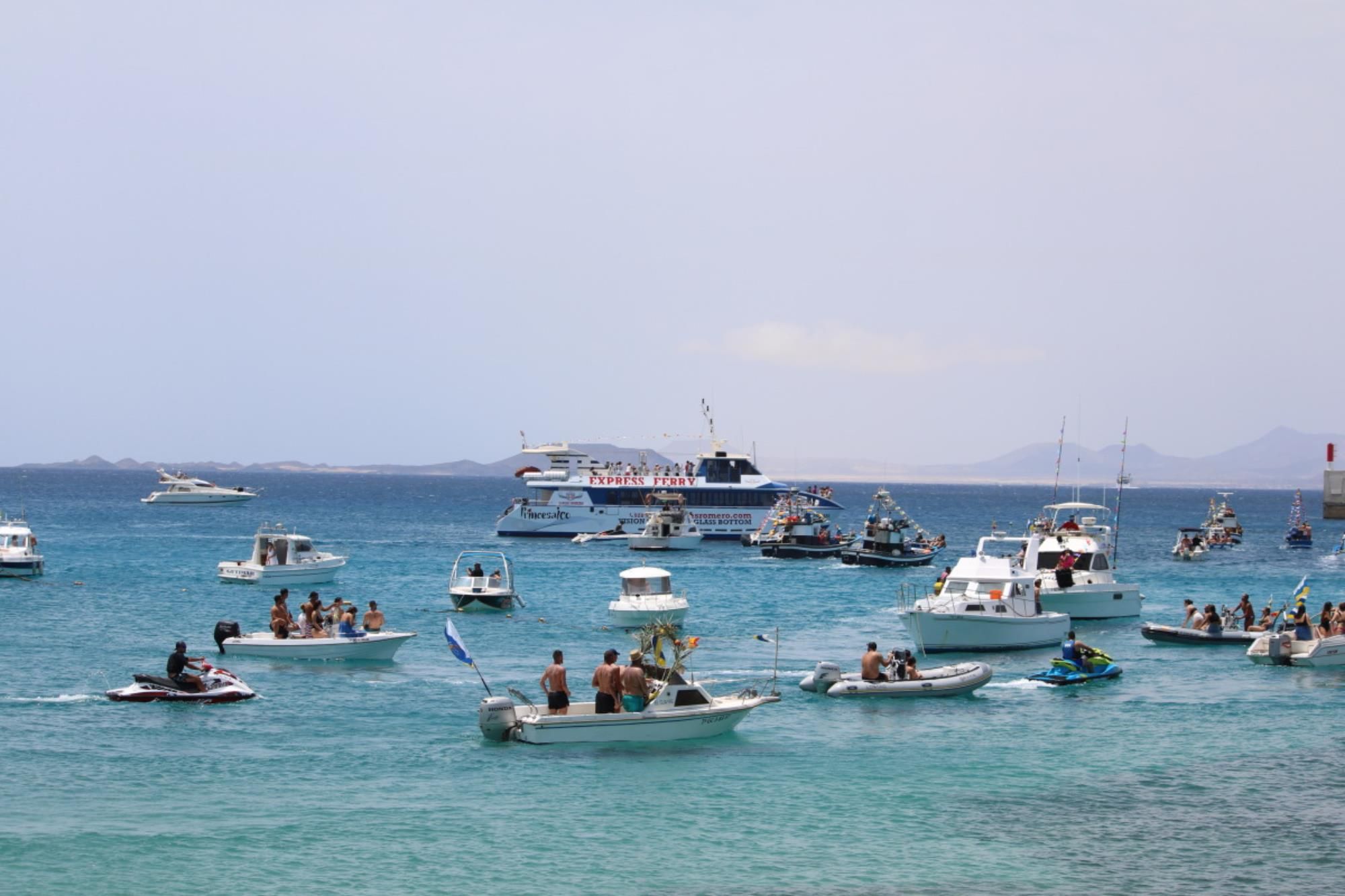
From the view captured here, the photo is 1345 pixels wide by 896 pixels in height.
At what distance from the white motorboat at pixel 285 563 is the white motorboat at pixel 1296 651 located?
1716 inches

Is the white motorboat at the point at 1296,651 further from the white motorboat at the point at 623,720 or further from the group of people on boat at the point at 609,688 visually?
the group of people on boat at the point at 609,688

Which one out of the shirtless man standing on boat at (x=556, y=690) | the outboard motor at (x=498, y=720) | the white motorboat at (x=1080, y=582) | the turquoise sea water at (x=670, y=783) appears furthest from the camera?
the white motorboat at (x=1080, y=582)

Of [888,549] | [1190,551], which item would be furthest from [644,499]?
[1190,551]

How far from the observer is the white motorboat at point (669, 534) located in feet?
360

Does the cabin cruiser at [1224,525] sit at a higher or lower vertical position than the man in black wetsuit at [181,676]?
higher

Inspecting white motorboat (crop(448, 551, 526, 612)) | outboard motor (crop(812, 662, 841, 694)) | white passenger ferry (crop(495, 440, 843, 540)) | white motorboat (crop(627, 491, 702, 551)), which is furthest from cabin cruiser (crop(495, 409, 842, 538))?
outboard motor (crop(812, 662, 841, 694))

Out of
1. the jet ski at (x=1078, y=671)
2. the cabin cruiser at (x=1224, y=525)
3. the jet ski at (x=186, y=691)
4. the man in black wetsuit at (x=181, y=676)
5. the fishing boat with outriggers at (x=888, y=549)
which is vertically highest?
the cabin cruiser at (x=1224, y=525)

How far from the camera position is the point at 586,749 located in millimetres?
31125

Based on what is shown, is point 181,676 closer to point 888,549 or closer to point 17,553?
point 17,553

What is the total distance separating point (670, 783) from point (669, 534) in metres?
82.4

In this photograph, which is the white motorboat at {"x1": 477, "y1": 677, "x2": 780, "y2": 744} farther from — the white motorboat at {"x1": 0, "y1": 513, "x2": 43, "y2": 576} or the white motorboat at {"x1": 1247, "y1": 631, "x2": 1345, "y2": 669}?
the white motorboat at {"x1": 0, "y1": 513, "x2": 43, "y2": 576}

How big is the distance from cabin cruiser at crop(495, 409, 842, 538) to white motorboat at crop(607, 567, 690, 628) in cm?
6607

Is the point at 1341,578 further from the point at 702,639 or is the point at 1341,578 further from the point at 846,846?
the point at 846,846

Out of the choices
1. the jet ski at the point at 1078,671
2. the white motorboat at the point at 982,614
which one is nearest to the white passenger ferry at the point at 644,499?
the white motorboat at the point at 982,614
